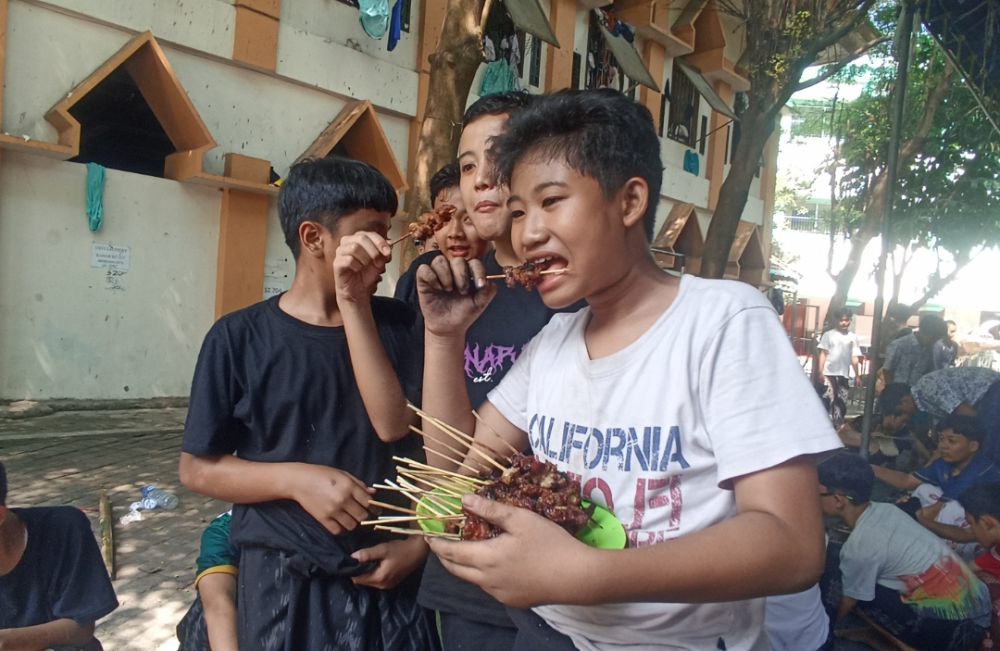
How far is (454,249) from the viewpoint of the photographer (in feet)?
8.54

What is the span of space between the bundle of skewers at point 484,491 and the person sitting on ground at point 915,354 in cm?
863

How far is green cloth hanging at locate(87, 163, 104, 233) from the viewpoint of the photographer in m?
8.50

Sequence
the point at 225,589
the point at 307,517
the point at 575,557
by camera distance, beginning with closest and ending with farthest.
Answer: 1. the point at 575,557
2. the point at 307,517
3. the point at 225,589

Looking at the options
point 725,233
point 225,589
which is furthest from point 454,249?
point 725,233

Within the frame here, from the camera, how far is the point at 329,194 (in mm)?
2240

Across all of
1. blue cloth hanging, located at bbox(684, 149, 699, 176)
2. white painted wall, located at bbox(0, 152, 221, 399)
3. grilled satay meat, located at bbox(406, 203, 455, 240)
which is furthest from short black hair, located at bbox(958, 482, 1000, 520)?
blue cloth hanging, located at bbox(684, 149, 699, 176)

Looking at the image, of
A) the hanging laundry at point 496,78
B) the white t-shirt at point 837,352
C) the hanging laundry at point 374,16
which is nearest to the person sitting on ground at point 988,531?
the hanging laundry at point 374,16

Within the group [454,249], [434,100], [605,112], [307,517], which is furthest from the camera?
[434,100]

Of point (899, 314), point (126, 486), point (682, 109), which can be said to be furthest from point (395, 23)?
point (682, 109)

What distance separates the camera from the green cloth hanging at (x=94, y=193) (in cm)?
850

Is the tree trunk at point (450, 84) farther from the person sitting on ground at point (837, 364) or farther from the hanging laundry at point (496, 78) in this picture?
the person sitting on ground at point (837, 364)

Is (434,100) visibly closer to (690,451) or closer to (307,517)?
(307,517)

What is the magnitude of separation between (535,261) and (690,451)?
0.49 metres

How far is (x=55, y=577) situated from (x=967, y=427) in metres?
5.19
